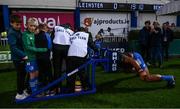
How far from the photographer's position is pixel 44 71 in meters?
8.17

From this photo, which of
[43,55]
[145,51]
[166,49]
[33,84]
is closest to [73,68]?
[43,55]

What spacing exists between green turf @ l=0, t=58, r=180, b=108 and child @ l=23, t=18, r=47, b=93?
0.52m

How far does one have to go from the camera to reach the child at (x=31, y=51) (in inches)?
299

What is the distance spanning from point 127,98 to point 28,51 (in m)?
2.47

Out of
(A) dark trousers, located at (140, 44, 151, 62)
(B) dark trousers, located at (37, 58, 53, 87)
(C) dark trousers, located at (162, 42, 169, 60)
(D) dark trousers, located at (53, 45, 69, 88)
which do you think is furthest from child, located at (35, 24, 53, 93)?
(C) dark trousers, located at (162, 42, 169, 60)

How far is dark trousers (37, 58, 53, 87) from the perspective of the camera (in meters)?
7.97

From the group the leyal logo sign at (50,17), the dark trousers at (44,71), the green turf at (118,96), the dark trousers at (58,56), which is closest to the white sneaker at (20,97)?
the green turf at (118,96)

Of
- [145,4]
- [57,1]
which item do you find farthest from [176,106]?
[145,4]

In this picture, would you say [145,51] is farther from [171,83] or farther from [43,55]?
[43,55]

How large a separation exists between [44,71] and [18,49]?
100 cm

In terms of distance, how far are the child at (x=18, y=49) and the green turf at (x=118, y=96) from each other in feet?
1.52

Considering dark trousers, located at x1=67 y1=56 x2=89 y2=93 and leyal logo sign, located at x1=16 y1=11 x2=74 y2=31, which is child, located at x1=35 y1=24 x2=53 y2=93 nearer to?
dark trousers, located at x1=67 y1=56 x2=89 y2=93

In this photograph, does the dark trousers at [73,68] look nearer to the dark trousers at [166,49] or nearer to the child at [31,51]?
the child at [31,51]

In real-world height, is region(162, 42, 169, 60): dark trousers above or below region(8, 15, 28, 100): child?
below
